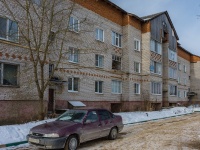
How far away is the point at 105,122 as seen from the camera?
1094 cm

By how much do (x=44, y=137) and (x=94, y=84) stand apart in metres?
15.0

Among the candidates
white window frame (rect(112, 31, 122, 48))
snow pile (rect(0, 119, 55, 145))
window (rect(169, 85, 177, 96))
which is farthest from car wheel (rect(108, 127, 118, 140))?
window (rect(169, 85, 177, 96))

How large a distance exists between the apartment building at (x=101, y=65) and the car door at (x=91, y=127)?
21.7 feet

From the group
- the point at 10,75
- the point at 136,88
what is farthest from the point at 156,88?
the point at 10,75

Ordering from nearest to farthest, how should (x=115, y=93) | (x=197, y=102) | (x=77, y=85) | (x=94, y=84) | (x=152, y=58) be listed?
1. (x=77, y=85)
2. (x=94, y=84)
3. (x=115, y=93)
4. (x=152, y=58)
5. (x=197, y=102)

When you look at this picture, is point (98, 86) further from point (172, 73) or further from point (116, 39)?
point (172, 73)

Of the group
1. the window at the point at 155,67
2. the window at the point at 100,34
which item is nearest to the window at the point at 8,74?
the window at the point at 100,34

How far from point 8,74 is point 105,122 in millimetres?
7471

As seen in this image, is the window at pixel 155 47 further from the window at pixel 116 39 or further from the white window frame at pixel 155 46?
the window at pixel 116 39

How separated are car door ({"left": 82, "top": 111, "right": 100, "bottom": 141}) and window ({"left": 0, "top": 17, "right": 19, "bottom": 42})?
737 cm

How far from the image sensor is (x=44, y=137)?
8.61 meters

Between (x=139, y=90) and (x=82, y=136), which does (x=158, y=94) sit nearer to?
(x=139, y=90)

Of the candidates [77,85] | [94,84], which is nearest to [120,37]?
[94,84]

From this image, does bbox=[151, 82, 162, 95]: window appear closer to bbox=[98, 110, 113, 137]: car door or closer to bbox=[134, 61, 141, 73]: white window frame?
bbox=[134, 61, 141, 73]: white window frame
